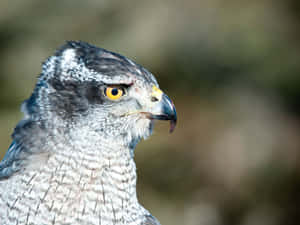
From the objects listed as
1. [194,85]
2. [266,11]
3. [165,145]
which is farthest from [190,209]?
[266,11]

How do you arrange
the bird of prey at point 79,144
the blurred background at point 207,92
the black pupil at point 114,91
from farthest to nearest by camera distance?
the blurred background at point 207,92, the black pupil at point 114,91, the bird of prey at point 79,144

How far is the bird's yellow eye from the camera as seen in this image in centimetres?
276

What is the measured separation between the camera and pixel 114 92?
2775mm

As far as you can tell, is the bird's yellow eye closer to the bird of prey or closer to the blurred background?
the bird of prey

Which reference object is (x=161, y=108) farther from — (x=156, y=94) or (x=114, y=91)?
(x=114, y=91)

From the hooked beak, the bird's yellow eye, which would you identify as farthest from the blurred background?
the bird's yellow eye

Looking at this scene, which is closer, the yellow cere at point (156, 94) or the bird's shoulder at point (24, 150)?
the bird's shoulder at point (24, 150)

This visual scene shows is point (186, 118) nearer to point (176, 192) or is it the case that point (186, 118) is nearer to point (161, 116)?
point (176, 192)

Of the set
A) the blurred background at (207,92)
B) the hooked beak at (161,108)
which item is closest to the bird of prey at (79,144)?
the hooked beak at (161,108)

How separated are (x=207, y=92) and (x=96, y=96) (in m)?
5.82

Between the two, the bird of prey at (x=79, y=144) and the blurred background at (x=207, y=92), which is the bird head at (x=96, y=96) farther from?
the blurred background at (x=207, y=92)

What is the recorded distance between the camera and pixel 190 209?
7.95 metres

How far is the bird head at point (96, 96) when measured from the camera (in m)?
2.73

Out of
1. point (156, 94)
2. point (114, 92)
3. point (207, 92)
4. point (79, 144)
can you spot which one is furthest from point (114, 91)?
point (207, 92)
